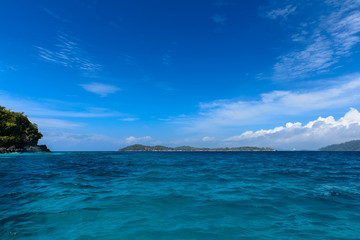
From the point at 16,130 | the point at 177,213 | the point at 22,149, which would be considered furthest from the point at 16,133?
the point at 177,213

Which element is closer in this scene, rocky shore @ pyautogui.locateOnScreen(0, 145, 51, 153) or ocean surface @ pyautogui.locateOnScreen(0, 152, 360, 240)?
ocean surface @ pyautogui.locateOnScreen(0, 152, 360, 240)

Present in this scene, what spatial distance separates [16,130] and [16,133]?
1413 mm

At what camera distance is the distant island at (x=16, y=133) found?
74.1 meters

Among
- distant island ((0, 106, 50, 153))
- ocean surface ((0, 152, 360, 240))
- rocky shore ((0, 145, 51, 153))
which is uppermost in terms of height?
distant island ((0, 106, 50, 153))

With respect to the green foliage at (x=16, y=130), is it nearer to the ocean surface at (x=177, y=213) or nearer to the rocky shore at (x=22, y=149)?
the rocky shore at (x=22, y=149)

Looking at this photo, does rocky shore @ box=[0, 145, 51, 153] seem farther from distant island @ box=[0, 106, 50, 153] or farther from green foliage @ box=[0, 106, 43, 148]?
green foliage @ box=[0, 106, 43, 148]

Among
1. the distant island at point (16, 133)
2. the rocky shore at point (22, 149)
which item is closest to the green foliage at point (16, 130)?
the distant island at point (16, 133)

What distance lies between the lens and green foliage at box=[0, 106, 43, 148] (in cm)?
7401

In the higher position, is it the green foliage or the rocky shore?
the green foliage

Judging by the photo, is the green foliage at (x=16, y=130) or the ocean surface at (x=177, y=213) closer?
the ocean surface at (x=177, y=213)

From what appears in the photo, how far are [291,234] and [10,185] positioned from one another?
Result: 18.4 metres

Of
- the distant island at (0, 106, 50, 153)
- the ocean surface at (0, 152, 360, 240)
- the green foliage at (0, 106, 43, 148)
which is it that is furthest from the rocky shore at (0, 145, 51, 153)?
the ocean surface at (0, 152, 360, 240)

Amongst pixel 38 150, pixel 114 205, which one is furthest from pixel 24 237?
pixel 38 150

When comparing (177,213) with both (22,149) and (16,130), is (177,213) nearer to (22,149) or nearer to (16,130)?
(16,130)
